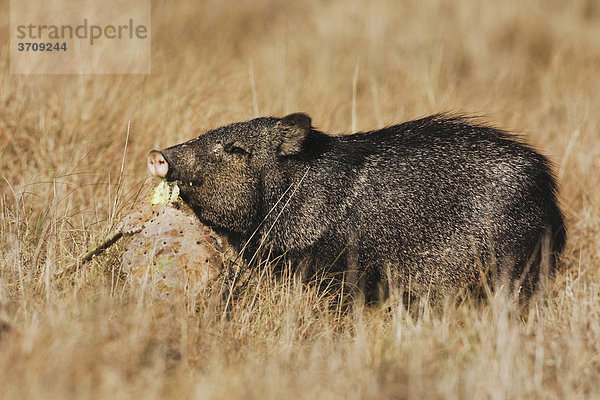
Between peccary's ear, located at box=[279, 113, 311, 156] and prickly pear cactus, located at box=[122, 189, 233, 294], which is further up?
peccary's ear, located at box=[279, 113, 311, 156]

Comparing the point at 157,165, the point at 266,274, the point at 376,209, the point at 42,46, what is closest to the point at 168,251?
the point at 157,165

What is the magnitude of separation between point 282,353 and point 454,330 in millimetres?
873

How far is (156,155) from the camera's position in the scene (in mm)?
3826

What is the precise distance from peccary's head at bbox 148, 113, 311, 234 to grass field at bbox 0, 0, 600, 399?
1.29 ft

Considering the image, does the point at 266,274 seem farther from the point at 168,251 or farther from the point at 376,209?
the point at 376,209

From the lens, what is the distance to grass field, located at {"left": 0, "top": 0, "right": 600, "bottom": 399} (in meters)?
2.88

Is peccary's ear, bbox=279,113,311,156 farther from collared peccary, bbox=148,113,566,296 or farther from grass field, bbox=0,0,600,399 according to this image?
grass field, bbox=0,0,600,399

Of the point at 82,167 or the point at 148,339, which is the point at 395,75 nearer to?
the point at 82,167

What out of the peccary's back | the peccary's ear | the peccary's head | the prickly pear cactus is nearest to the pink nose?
the peccary's head

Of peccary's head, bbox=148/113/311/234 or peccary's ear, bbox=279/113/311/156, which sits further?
peccary's ear, bbox=279/113/311/156

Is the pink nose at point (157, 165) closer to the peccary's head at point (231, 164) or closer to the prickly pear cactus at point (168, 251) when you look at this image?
the peccary's head at point (231, 164)

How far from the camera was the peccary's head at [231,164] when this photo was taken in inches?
155

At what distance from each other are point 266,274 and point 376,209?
682 mm

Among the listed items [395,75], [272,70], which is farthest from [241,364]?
[395,75]
